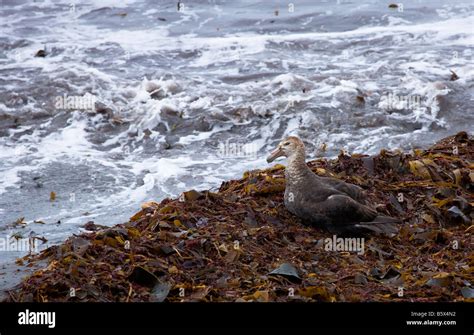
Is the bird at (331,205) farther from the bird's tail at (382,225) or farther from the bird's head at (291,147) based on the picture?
the bird's head at (291,147)

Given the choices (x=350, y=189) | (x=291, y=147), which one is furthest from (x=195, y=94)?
(x=350, y=189)

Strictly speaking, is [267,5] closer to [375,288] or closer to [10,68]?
[10,68]

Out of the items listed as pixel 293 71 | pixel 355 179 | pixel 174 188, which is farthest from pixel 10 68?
pixel 355 179

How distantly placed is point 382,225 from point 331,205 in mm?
424

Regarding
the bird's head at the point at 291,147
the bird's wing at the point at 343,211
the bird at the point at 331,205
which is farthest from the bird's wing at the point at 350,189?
the bird's head at the point at 291,147

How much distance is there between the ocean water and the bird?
2006 millimetres

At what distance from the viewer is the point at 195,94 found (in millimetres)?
11562

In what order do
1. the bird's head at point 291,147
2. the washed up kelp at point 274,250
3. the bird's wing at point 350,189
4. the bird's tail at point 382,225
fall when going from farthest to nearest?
the bird's head at point 291,147 < the bird's wing at point 350,189 < the bird's tail at point 382,225 < the washed up kelp at point 274,250

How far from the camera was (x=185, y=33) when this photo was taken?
15344 millimetres

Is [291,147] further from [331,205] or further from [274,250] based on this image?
[274,250]

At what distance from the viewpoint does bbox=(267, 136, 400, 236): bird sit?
19.4 ft

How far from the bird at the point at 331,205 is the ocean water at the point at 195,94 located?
6.58 feet

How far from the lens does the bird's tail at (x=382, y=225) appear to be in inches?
232

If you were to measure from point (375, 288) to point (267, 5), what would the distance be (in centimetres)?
1314
